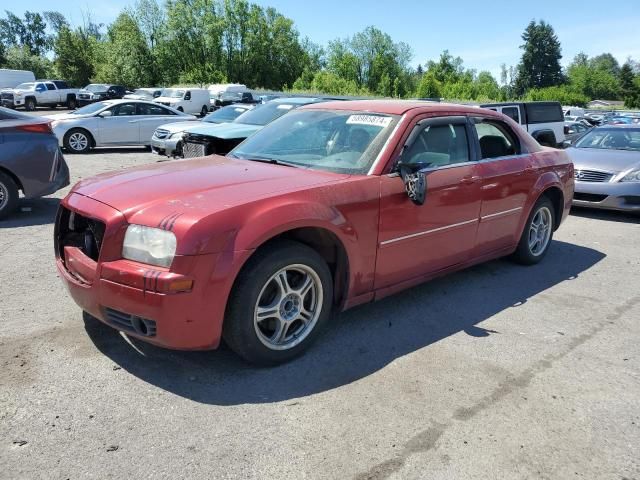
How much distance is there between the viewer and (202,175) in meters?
3.76

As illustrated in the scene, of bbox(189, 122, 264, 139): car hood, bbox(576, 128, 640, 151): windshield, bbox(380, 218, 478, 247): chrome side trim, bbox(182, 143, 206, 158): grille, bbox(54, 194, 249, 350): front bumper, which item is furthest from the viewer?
bbox(182, 143, 206, 158): grille

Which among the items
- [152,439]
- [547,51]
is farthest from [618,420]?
[547,51]

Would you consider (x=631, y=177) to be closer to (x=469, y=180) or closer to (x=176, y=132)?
(x=469, y=180)

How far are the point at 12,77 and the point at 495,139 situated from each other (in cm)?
4684

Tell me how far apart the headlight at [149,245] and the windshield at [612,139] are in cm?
926

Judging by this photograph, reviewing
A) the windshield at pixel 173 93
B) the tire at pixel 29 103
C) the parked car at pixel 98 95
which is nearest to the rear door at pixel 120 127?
the windshield at pixel 173 93

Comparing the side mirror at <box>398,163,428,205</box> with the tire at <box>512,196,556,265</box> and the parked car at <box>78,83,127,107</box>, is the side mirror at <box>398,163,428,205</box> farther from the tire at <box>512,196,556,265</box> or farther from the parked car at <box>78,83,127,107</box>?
the parked car at <box>78,83,127,107</box>

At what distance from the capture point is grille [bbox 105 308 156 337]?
303cm

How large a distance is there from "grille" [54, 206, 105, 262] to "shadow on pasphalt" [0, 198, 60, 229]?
363 centimetres

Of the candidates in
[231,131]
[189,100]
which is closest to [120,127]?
[231,131]

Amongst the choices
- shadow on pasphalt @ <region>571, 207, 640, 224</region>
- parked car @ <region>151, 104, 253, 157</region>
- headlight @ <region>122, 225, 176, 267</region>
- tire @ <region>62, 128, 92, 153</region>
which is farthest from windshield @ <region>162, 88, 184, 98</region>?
headlight @ <region>122, 225, 176, 267</region>

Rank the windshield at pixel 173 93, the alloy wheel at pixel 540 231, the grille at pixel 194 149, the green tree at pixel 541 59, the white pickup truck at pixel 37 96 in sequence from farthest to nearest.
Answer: the green tree at pixel 541 59 < the white pickup truck at pixel 37 96 < the windshield at pixel 173 93 < the grille at pixel 194 149 < the alloy wheel at pixel 540 231

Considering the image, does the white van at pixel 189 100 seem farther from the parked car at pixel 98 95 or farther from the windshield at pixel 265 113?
the windshield at pixel 265 113

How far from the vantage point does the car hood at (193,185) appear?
315 cm
